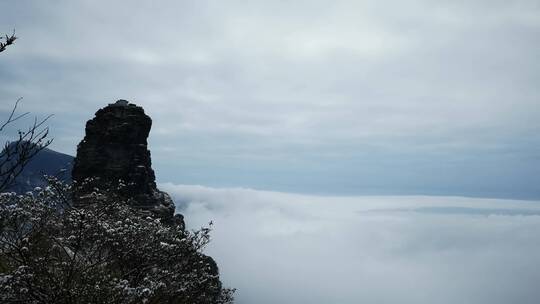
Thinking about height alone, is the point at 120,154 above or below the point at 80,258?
above

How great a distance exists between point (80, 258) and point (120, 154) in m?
48.3

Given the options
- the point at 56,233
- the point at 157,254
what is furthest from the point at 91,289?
the point at 56,233

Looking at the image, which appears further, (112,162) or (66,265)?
(112,162)

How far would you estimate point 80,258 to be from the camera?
21234 mm

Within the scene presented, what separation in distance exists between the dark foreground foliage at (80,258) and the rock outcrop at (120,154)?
109ft

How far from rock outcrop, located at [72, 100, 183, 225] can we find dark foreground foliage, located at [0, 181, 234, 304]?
3335 cm

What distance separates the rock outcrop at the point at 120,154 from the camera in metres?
64.9

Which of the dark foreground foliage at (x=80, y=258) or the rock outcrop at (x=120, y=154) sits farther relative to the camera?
the rock outcrop at (x=120, y=154)

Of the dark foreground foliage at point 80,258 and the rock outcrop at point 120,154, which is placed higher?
the rock outcrop at point 120,154

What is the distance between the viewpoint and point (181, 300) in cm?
2714

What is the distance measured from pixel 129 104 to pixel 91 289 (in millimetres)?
56602

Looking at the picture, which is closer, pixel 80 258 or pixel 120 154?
pixel 80 258

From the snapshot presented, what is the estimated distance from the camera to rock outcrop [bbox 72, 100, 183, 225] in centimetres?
6488

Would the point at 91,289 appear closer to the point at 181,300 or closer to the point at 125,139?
the point at 181,300
